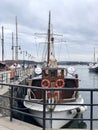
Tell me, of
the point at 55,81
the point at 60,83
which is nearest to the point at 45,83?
the point at 55,81

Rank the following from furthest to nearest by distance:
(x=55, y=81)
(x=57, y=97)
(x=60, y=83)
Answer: (x=55, y=81) < (x=60, y=83) < (x=57, y=97)

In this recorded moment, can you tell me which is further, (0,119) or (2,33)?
(2,33)

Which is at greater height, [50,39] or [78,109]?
[50,39]

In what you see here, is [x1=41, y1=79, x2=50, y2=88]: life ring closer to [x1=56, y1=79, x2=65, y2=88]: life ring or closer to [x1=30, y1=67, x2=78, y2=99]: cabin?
[x1=30, y1=67, x2=78, y2=99]: cabin

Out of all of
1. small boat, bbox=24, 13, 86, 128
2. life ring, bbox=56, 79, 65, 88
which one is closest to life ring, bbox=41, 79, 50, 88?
small boat, bbox=24, 13, 86, 128

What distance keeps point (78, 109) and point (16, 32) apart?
43.7 metres

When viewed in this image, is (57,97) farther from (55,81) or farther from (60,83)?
(55,81)

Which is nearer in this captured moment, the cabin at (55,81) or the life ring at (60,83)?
the cabin at (55,81)

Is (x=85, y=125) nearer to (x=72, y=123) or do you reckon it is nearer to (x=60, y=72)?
(x=72, y=123)

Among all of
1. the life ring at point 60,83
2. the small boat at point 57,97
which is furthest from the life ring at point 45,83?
the life ring at point 60,83

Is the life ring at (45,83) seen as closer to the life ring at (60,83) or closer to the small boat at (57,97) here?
the small boat at (57,97)

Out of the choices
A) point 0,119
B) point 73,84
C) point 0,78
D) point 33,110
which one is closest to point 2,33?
point 0,78

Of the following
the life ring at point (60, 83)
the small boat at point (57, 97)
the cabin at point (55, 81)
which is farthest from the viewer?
the life ring at point (60, 83)

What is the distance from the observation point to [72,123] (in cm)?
2006
